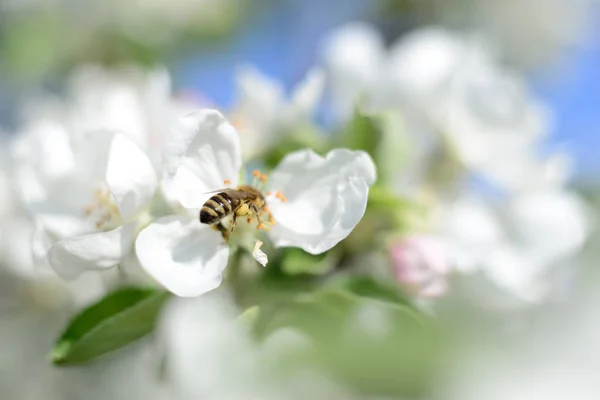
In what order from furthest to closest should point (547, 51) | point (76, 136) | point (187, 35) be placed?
point (547, 51) → point (187, 35) → point (76, 136)

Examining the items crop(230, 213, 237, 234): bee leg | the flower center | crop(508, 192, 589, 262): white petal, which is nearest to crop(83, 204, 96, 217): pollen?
the flower center

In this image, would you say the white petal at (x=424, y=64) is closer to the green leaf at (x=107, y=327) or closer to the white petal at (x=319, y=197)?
the white petal at (x=319, y=197)

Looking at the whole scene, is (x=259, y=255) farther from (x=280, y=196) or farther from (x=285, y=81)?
(x=285, y=81)

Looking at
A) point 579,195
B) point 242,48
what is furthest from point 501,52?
point 579,195

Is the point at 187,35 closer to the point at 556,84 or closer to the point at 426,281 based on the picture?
the point at 556,84

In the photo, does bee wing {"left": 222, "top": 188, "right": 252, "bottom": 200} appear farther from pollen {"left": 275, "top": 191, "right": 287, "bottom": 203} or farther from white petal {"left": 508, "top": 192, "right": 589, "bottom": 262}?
white petal {"left": 508, "top": 192, "right": 589, "bottom": 262}

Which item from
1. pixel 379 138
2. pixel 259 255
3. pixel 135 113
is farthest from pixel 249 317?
pixel 135 113
